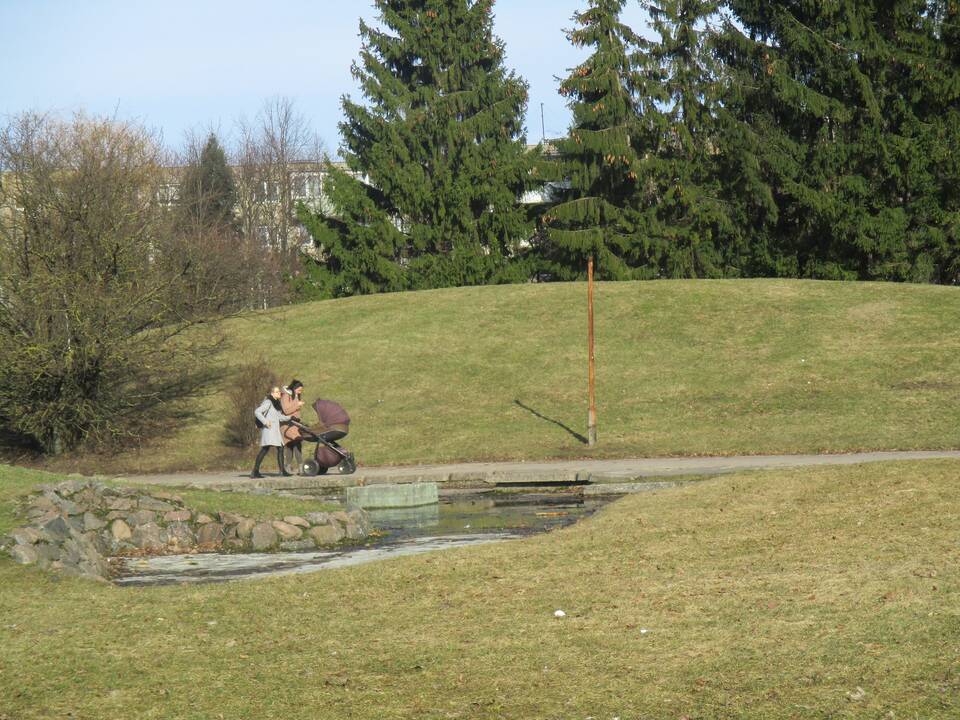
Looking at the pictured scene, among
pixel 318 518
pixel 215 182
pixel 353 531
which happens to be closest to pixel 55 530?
pixel 318 518

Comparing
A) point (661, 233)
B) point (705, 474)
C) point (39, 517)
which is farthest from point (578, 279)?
point (39, 517)

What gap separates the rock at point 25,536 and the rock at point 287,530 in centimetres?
319

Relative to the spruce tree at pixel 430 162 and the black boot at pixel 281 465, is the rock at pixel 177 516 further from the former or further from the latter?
the spruce tree at pixel 430 162

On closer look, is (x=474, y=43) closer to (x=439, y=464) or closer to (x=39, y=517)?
(x=439, y=464)

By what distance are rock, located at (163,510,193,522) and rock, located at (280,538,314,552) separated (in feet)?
4.69

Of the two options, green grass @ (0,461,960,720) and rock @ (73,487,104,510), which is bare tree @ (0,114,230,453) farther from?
green grass @ (0,461,960,720)

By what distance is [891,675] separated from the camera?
22.8ft

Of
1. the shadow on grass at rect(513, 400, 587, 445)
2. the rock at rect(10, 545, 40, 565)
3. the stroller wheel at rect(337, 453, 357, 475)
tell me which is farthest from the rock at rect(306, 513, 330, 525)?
the shadow on grass at rect(513, 400, 587, 445)

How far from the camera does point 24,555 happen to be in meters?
11.8

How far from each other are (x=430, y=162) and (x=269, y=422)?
31147mm

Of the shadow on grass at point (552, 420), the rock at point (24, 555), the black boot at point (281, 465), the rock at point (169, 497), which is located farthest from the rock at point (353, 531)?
the shadow on grass at point (552, 420)

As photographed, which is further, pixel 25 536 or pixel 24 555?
pixel 25 536

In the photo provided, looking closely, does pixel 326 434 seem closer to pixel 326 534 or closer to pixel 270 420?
pixel 270 420

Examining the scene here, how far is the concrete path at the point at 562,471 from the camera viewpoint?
21688 mm
